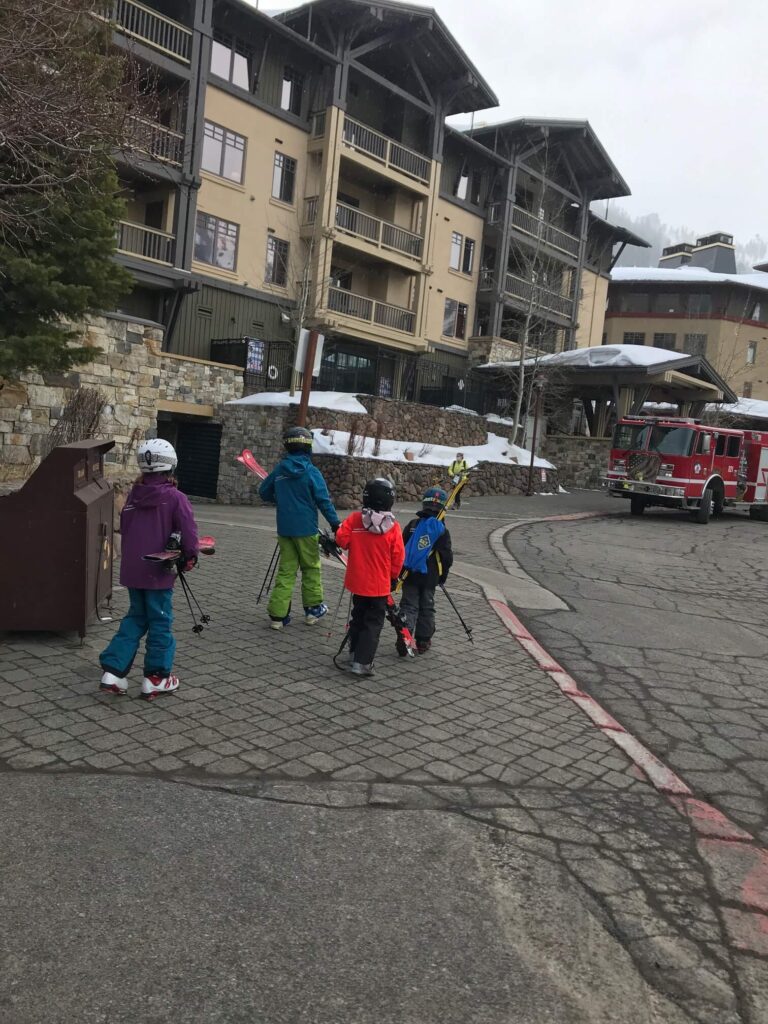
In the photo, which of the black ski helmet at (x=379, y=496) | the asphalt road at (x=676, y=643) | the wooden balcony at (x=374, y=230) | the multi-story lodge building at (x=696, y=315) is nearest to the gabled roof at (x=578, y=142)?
the wooden balcony at (x=374, y=230)

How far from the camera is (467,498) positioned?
23297mm

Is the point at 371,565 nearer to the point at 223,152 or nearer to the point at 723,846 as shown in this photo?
the point at 723,846

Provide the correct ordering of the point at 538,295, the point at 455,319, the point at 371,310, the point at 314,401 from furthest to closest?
the point at 538,295 < the point at 455,319 < the point at 371,310 < the point at 314,401

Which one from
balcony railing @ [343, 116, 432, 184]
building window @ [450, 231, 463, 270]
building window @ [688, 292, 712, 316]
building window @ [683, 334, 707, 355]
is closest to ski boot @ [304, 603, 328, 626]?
balcony railing @ [343, 116, 432, 184]

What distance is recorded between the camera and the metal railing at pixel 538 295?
110 ft

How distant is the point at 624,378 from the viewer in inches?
1106

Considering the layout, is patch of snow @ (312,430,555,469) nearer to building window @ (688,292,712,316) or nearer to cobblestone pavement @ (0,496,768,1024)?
cobblestone pavement @ (0,496,768,1024)

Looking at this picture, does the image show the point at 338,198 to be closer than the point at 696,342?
Yes

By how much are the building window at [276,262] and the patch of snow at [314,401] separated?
5752 millimetres

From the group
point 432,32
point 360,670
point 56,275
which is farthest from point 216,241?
point 360,670

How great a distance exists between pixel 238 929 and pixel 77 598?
363cm

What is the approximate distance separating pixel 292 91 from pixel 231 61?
2574 mm

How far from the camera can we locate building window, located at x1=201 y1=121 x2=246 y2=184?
908 inches

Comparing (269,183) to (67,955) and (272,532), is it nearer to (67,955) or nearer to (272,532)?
(272,532)
